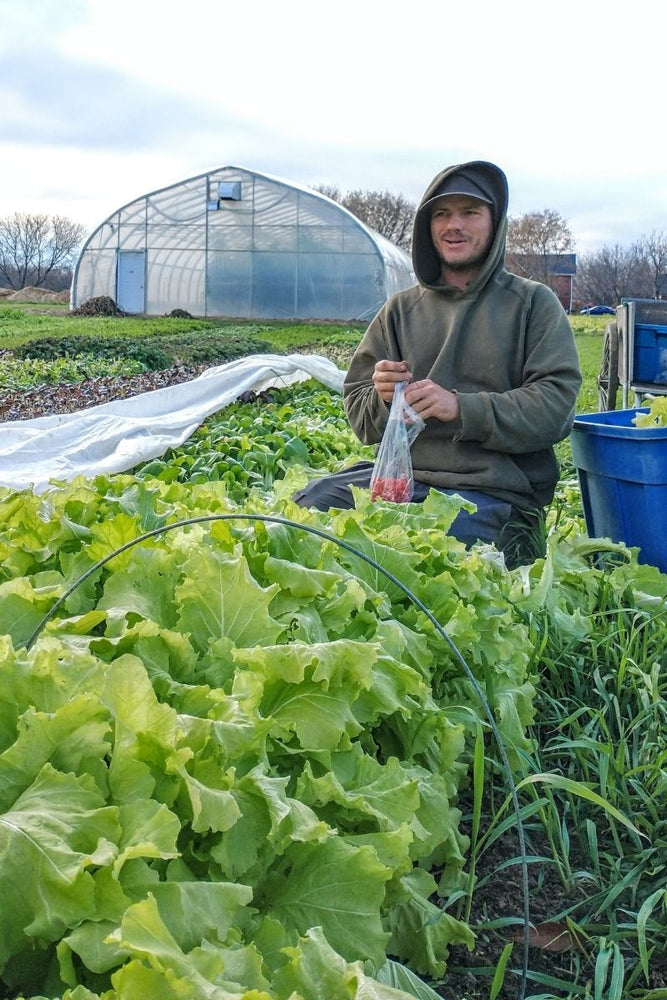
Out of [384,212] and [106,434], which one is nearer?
[106,434]

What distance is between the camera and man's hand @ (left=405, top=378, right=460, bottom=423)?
3.57m

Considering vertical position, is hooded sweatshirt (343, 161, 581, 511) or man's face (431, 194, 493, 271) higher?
man's face (431, 194, 493, 271)

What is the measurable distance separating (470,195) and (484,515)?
1242 mm

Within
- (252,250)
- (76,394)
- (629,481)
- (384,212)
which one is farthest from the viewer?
(384,212)

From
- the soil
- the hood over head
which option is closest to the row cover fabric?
the soil

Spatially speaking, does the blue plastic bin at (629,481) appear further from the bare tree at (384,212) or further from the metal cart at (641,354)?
the bare tree at (384,212)

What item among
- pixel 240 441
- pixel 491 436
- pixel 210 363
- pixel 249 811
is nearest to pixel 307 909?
pixel 249 811

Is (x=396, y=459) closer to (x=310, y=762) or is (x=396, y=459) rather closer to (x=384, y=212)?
(x=310, y=762)

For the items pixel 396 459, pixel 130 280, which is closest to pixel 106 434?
pixel 396 459

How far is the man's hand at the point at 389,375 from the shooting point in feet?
12.1

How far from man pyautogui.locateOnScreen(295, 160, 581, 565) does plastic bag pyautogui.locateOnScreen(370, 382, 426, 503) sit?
67 mm

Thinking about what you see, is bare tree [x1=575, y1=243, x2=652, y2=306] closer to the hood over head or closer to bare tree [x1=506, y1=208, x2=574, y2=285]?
bare tree [x1=506, y1=208, x2=574, y2=285]

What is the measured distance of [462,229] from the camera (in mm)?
3814

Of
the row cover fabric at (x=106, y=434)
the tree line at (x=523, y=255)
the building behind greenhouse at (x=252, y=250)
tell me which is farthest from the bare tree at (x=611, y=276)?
the row cover fabric at (x=106, y=434)
